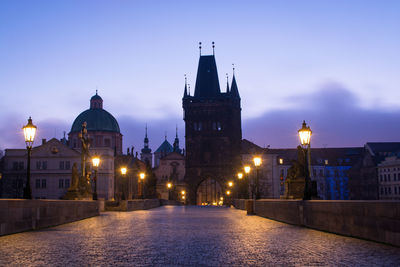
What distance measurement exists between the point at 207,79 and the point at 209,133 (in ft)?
37.0

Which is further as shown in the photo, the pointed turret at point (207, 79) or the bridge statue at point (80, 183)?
the pointed turret at point (207, 79)

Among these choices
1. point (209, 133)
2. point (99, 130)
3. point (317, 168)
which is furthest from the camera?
point (99, 130)

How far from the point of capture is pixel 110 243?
11594mm

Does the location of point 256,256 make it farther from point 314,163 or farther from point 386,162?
point 314,163

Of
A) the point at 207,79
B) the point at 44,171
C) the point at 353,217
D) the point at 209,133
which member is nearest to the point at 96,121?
the point at 44,171

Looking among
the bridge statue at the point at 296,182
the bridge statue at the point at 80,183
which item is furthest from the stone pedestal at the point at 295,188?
the bridge statue at the point at 80,183

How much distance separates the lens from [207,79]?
95875 millimetres

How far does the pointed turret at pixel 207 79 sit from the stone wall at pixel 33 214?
74.1 metres

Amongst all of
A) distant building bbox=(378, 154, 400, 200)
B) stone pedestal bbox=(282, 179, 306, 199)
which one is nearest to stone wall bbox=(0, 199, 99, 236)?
stone pedestal bbox=(282, 179, 306, 199)

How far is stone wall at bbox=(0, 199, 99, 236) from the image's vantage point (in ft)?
43.8

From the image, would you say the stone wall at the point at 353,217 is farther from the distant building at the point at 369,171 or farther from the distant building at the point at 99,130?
the distant building at the point at 99,130

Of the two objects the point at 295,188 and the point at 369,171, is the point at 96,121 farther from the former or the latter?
the point at 295,188

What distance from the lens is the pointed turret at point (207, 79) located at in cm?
9488

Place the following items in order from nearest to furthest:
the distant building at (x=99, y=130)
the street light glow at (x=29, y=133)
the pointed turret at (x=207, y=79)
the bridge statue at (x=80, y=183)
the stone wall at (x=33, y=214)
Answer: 1. the stone wall at (x=33, y=214)
2. the street light glow at (x=29, y=133)
3. the bridge statue at (x=80, y=183)
4. the pointed turret at (x=207, y=79)
5. the distant building at (x=99, y=130)
